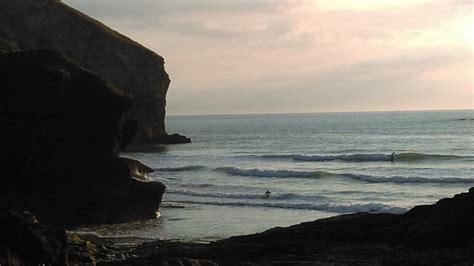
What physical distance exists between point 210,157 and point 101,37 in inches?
914

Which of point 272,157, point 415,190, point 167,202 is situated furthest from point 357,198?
point 272,157

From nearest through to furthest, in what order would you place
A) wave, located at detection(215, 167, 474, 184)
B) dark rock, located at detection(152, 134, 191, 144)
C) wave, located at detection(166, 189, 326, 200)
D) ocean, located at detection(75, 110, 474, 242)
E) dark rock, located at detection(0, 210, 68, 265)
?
1. dark rock, located at detection(0, 210, 68, 265)
2. ocean, located at detection(75, 110, 474, 242)
3. wave, located at detection(166, 189, 326, 200)
4. wave, located at detection(215, 167, 474, 184)
5. dark rock, located at detection(152, 134, 191, 144)

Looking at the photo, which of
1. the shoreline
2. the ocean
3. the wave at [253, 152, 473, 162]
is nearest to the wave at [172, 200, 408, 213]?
the ocean

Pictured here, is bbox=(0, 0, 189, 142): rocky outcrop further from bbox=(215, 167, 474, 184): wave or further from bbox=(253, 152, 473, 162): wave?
bbox=(215, 167, 474, 184): wave

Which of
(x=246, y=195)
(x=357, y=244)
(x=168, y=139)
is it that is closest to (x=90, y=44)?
(x=168, y=139)

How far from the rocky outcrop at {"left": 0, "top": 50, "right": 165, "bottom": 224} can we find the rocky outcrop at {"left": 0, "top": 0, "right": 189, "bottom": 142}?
5254cm

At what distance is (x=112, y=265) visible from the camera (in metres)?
12.9

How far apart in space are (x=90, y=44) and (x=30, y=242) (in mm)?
75777

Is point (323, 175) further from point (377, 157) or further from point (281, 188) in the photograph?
point (377, 157)

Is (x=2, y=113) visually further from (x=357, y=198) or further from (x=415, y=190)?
(x=415, y=190)

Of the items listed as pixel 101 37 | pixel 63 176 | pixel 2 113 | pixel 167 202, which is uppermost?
pixel 101 37

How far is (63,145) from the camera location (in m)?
26.4

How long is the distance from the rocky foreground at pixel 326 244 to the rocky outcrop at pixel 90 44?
67.1m

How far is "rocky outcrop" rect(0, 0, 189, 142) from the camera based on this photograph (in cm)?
8175
